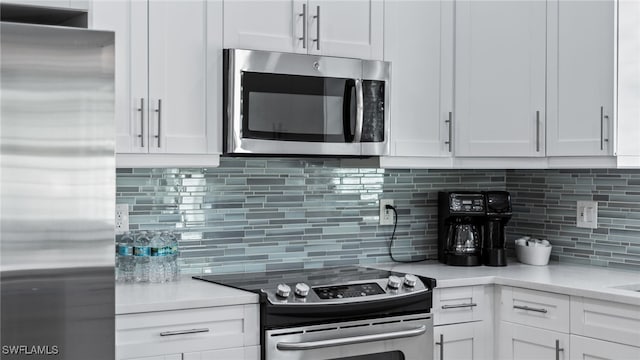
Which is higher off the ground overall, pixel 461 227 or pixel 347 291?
pixel 461 227

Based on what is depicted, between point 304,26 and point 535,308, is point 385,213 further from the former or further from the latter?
point 304,26

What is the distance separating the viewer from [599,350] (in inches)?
119

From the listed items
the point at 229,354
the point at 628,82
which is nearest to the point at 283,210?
the point at 229,354

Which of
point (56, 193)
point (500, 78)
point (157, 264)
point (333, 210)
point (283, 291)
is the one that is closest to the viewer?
point (56, 193)

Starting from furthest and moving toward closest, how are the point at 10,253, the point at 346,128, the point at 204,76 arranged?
1. the point at 346,128
2. the point at 204,76
3. the point at 10,253

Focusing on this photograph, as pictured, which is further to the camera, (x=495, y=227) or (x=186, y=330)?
(x=495, y=227)

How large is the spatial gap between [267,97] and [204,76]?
0.25 metres

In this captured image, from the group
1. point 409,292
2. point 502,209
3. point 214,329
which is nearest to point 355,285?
point 409,292

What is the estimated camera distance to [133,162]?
2.98 metres

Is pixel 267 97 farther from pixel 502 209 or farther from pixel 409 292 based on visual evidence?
pixel 502 209

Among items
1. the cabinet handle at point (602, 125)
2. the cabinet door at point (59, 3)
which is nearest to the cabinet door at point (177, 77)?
the cabinet door at point (59, 3)

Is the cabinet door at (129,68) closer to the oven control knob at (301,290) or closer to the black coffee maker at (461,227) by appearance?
the oven control knob at (301,290)

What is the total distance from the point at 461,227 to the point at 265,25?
1277mm

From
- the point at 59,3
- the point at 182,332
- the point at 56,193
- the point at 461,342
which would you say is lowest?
the point at 461,342
